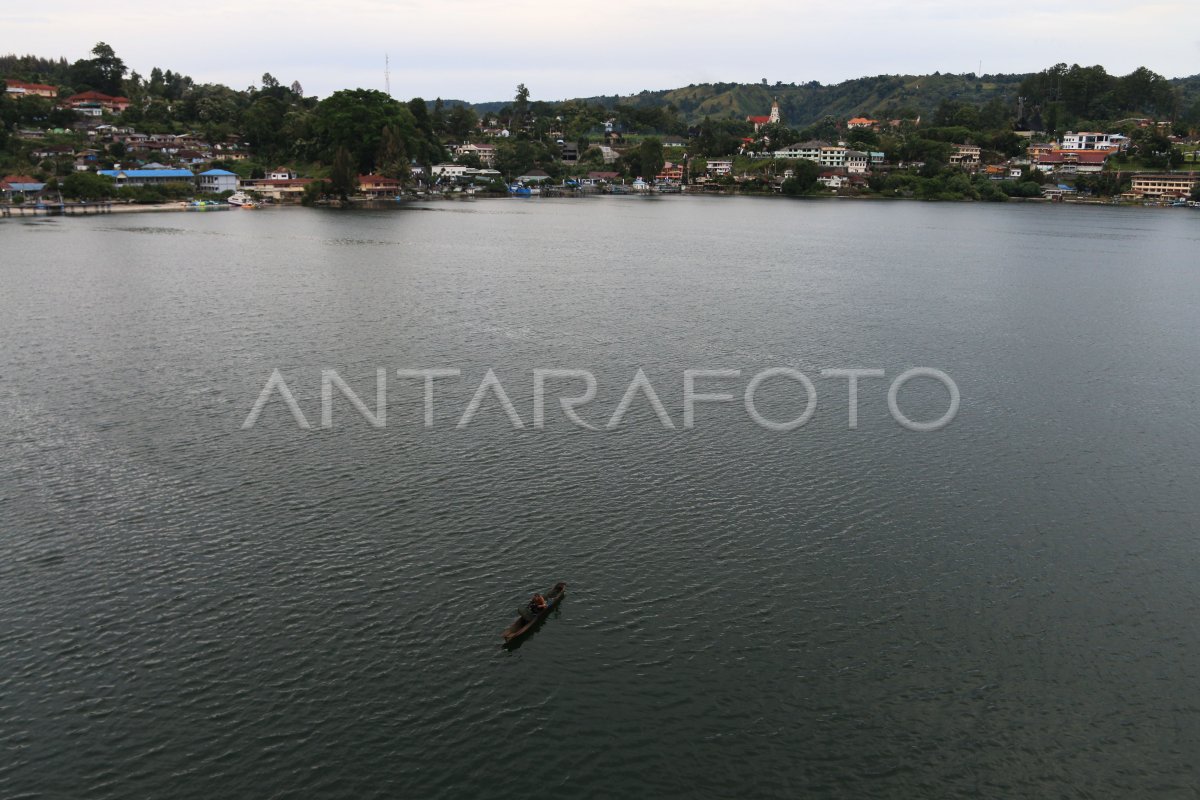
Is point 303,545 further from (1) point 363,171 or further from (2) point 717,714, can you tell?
(1) point 363,171

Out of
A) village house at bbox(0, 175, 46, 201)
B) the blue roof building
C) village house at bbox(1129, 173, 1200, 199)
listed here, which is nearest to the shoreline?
village house at bbox(0, 175, 46, 201)

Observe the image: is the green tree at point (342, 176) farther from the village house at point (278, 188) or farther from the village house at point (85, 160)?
the village house at point (85, 160)

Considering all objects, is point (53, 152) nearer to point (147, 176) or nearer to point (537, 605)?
point (147, 176)

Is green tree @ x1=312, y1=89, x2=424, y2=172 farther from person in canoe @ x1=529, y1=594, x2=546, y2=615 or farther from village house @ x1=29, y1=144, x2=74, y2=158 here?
person in canoe @ x1=529, y1=594, x2=546, y2=615

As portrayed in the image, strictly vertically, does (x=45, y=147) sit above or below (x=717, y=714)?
above

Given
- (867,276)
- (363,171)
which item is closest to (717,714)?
(867,276)

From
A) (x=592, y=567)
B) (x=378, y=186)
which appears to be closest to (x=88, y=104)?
(x=378, y=186)
